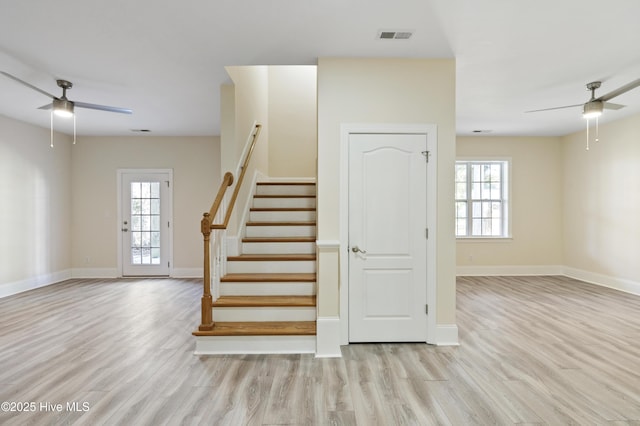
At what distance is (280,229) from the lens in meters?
4.73

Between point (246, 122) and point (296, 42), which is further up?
point (296, 42)

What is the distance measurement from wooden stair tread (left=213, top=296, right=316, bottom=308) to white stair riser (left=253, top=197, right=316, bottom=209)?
1.86m

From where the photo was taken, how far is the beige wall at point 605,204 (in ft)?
18.8

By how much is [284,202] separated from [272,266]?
144cm

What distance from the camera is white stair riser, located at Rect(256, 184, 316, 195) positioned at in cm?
557

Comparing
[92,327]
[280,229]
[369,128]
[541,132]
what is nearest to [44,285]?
[92,327]

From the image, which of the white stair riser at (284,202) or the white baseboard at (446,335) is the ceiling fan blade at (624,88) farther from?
→ the white stair riser at (284,202)

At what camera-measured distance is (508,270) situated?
23.8 feet

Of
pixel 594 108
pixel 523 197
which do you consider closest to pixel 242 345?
pixel 594 108

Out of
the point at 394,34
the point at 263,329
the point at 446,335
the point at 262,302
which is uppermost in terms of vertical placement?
the point at 394,34

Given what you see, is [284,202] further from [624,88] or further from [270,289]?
[624,88]

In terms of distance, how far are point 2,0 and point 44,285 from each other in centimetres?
548

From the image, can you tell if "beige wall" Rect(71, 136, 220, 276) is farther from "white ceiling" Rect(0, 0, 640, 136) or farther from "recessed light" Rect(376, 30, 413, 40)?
"recessed light" Rect(376, 30, 413, 40)

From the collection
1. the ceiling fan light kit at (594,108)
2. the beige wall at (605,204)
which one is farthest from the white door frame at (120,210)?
the beige wall at (605,204)
